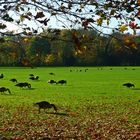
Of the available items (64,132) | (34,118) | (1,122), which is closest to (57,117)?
(34,118)

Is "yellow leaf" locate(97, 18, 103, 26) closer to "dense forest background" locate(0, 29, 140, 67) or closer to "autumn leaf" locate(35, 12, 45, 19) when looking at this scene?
"dense forest background" locate(0, 29, 140, 67)

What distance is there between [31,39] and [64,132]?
6513mm

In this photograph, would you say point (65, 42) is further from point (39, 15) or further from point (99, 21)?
point (39, 15)

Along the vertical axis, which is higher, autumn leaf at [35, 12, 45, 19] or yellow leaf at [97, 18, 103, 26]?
autumn leaf at [35, 12, 45, 19]

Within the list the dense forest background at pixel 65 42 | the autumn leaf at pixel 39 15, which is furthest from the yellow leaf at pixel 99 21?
the autumn leaf at pixel 39 15

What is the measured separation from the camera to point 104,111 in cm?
2223

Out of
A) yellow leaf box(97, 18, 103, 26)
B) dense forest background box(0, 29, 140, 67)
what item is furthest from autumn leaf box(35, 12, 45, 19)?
yellow leaf box(97, 18, 103, 26)

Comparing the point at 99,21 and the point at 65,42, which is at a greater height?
the point at 99,21

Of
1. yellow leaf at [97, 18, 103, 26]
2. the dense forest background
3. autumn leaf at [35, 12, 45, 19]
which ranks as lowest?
the dense forest background

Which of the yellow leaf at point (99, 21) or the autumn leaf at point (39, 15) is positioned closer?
the autumn leaf at point (39, 15)

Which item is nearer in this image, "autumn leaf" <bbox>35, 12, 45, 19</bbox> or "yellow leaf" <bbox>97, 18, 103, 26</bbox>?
"autumn leaf" <bbox>35, 12, 45, 19</bbox>

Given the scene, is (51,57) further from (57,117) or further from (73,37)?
(57,117)

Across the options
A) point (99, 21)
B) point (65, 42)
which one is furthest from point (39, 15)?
point (99, 21)

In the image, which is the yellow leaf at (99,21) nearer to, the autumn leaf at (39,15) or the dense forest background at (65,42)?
the dense forest background at (65,42)
